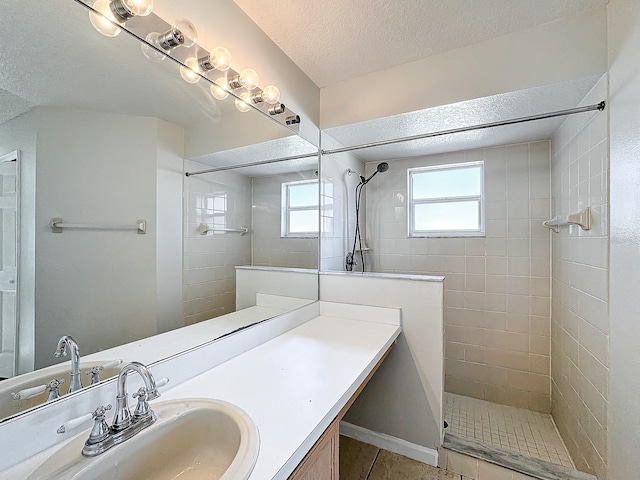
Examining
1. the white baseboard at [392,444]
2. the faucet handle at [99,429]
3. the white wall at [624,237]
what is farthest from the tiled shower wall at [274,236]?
the white wall at [624,237]

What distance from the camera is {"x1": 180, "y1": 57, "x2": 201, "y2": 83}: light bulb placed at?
1.13 metres

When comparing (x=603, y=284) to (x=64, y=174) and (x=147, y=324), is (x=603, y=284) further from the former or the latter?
(x=64, y=174)

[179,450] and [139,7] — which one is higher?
[139,7]

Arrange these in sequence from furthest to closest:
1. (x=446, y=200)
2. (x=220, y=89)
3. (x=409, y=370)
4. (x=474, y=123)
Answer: (x=446, y=200) → (x=474, y=123) → (x=409, y=370) → (x=220, y=89)

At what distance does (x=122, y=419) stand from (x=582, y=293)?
2.24 m

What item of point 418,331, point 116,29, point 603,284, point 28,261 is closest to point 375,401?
point 418,331

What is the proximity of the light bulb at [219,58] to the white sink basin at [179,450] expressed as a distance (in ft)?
4.27

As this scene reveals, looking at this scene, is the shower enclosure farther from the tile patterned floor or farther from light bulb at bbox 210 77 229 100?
light bulb at bbox 210 77 229 100

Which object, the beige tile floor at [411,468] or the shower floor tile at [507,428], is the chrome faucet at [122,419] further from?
the shower floor tile at [507,428]

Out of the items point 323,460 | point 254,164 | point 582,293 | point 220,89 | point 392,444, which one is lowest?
point 392,444

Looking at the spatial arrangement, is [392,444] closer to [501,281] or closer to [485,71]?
[501,281]

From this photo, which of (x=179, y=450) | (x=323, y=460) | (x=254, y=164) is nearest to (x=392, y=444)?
(x=323, y=460)

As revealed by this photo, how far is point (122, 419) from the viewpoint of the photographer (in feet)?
2.37

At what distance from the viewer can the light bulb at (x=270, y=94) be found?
149cm
